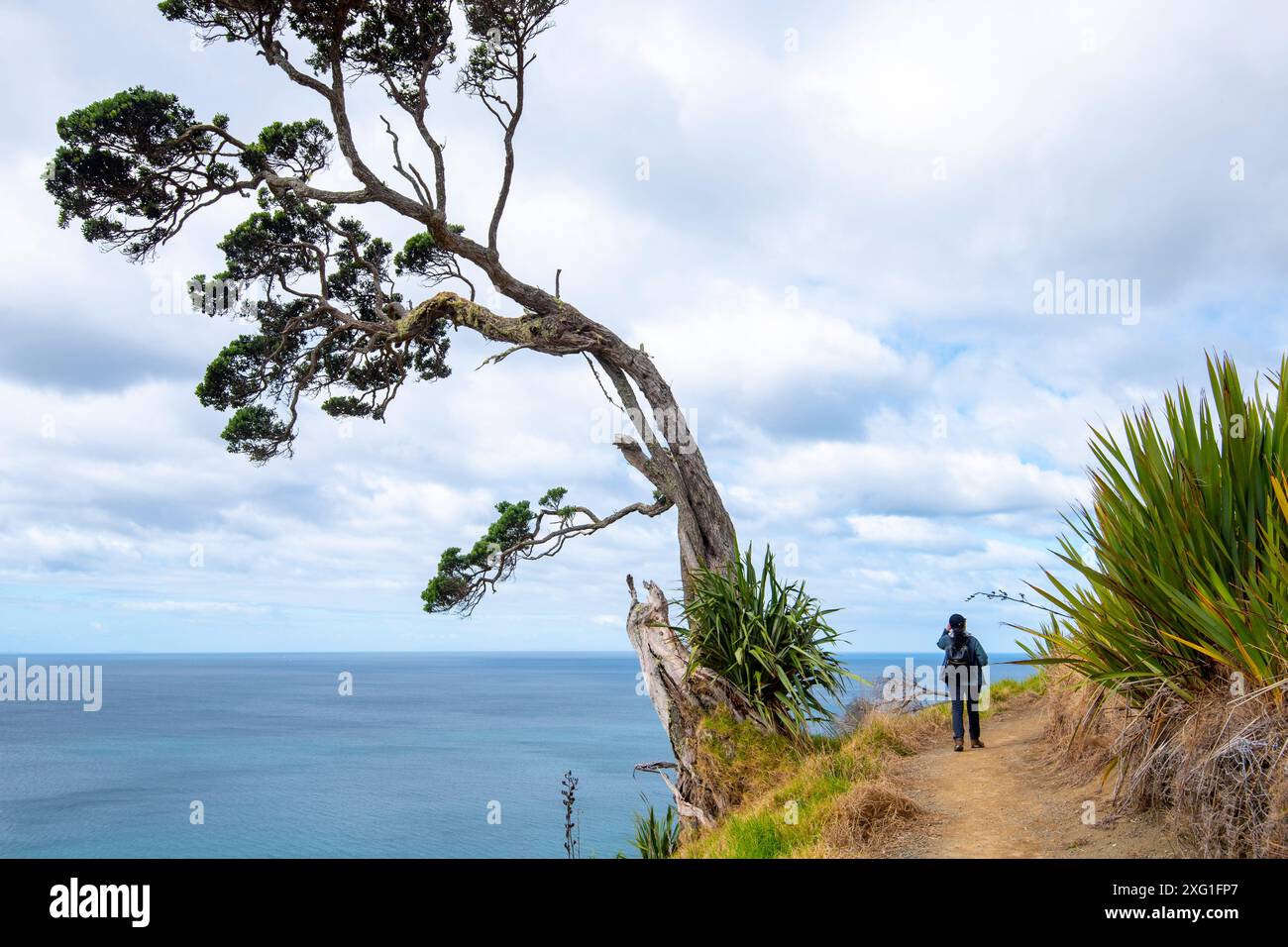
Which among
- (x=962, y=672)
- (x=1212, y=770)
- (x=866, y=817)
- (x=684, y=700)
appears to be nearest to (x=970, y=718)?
(x=962, y=672)

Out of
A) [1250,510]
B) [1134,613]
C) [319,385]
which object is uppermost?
[319,385]

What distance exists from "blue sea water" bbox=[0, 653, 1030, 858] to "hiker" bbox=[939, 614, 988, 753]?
2619 mm

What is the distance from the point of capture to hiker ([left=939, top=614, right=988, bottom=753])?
10.2 m

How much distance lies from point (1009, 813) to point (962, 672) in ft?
10.5

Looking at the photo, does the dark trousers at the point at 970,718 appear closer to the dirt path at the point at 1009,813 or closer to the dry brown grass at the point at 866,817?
the dirt path at the point at 1009,813

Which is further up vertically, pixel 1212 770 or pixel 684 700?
pixel 1212 770

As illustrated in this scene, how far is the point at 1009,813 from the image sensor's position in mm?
Result: 7074

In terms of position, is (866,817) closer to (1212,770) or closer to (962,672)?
(1212,770)

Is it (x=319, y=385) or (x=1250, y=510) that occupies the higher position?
(x=319, y=385)

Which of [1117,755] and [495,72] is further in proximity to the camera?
[495,72]
